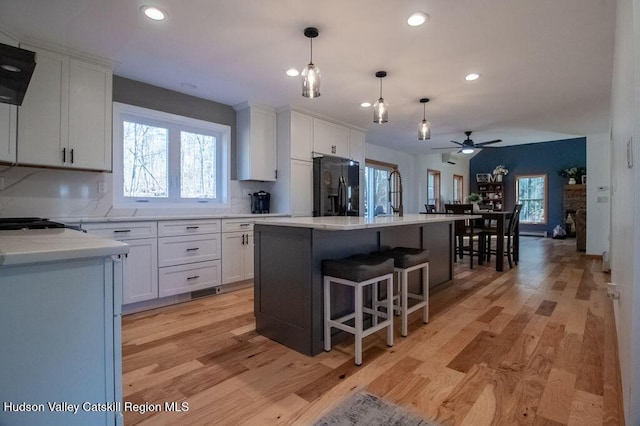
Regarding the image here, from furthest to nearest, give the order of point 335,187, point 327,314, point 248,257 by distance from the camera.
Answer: point 335,187 → point 248,257 → point 327,314

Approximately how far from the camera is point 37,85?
2615 millimetres

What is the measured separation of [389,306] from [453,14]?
6.88ft

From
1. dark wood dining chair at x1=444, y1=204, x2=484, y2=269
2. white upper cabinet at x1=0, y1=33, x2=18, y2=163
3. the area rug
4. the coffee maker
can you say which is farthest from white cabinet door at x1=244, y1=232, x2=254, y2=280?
dark wood dining chair at x1=444, y1=204, x2=484, y2=269

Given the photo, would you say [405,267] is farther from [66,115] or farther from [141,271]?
[66,115]

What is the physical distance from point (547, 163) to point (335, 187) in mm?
8487

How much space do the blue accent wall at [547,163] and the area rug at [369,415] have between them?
34.5 feet

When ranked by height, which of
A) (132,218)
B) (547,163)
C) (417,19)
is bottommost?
(132,218)

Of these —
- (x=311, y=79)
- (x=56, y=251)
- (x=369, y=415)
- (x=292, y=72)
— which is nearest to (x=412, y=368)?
(x=369, y=415)

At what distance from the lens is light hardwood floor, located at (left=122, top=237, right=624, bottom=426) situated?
1551mm

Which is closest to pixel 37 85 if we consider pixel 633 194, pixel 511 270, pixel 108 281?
pixel 108 281

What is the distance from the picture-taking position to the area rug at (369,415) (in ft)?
4.79

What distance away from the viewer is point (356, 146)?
5500 mm

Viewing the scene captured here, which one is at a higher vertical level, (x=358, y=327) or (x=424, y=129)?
(x=424, y=129)

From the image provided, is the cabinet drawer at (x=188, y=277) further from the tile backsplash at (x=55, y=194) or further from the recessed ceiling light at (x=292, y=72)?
the recessed ceiling light at (x=292, y=72)
